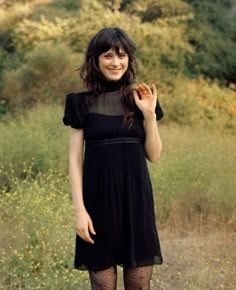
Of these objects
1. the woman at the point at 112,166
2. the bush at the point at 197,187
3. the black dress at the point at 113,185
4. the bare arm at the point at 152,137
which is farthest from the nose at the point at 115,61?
the bush at the point at 197,187

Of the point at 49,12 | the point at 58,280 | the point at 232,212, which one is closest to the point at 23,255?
the point at 58,280

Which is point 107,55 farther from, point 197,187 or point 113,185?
point 197,187

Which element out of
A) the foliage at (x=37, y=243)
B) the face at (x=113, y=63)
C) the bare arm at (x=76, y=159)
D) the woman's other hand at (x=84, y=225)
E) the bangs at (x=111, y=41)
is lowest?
the foliage at (x=37, y=243)

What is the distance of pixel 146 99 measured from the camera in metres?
2.33

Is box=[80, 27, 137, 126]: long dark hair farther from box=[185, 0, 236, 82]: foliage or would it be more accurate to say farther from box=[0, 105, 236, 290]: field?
box=[185, 0, 236, 82]: foliage

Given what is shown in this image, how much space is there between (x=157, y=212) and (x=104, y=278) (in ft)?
11.4

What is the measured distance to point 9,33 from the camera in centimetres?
1867

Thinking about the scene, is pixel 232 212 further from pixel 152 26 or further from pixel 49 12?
pixel 49 12

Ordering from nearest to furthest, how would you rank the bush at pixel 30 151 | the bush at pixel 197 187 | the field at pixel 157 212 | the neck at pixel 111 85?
the neck at pixel 111 85, the field at pixel 157 212, the bush at pixel 197 187, the bush at pixel 30 151

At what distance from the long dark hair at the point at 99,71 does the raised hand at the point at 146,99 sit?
3 cm

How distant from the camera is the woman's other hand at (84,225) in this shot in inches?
89.7

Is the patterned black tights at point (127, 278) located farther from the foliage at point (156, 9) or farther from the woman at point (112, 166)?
the foliage at point (156, 9)

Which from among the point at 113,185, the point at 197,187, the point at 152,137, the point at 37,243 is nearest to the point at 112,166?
the point at 113,185

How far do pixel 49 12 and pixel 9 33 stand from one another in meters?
1.47
